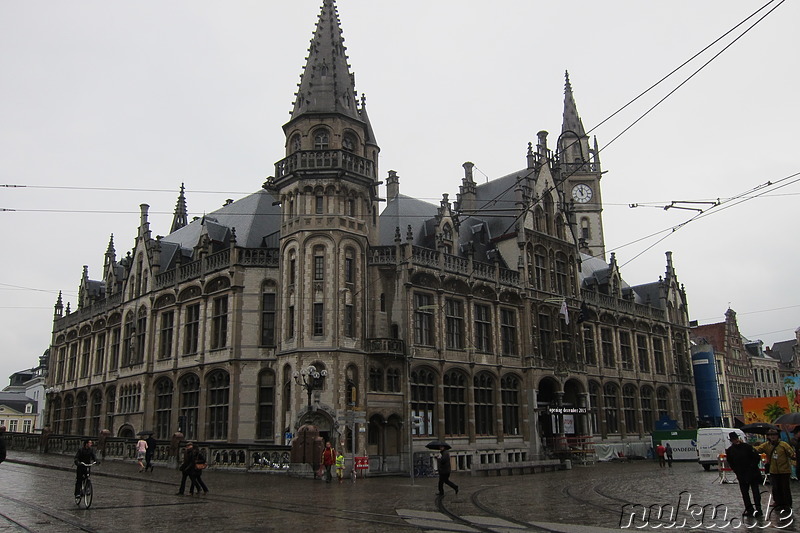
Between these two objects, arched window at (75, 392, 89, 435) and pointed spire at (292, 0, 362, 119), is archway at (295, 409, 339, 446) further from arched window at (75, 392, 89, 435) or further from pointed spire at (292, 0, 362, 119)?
arched window at (75, 392, 89, 435)

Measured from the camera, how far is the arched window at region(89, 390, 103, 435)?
49.7m

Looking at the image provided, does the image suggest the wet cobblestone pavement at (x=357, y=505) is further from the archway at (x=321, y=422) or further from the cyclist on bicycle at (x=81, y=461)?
the archway at (x=321, y=422)

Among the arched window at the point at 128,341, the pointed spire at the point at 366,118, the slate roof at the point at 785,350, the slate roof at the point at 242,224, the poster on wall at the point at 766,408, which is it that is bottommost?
the poster on wall at the point at 766,408

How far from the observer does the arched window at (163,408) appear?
41.4m

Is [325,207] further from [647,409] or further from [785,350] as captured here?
[785,350]

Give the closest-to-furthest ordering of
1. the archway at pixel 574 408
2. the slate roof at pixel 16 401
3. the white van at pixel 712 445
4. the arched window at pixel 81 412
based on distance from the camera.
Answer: the white van at pixel 712 445, the archway at pixel 574 408, the arched window at pixel 81 412, the slate roof at pixel 16 401

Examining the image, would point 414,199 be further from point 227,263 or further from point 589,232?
point 589,232

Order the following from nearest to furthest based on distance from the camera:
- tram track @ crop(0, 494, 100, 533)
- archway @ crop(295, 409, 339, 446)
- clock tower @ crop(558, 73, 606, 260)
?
tram track @ crop(0, 494, 100, 533) → archway @ crop(295, 409, 339, 446) → clock tower @ crop(558, 73, 606, 260)

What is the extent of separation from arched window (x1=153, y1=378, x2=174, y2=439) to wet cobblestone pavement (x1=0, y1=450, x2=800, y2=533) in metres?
13.5

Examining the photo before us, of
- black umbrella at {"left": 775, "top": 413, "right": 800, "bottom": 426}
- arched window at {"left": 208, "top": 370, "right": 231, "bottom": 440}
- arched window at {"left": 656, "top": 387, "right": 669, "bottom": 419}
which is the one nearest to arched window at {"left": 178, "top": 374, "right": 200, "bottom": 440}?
arched window at {"left": 208, "top": 370, "right": 231, "bottom": 440}

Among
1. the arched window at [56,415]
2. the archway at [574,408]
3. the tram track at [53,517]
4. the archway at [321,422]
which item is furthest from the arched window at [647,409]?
the tram track at [53,517]

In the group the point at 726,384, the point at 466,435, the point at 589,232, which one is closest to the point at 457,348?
the point at 466,435

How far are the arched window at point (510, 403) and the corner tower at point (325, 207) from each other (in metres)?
12.2

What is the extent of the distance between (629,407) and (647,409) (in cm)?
320
